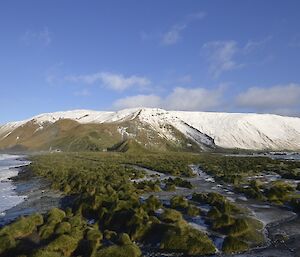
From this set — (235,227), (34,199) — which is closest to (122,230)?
(235,227)

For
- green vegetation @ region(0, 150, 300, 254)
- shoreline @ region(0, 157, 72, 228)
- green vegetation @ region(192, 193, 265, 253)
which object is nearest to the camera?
green vegetation @ region(0, 150, 300, 254)

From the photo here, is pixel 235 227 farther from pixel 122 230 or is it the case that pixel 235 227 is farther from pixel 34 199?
pixel 34 199

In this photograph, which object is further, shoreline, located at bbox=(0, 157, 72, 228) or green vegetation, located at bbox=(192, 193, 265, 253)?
shoreline, located at bbox=(0, 157, 72, 228)

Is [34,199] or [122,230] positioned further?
[34,199]

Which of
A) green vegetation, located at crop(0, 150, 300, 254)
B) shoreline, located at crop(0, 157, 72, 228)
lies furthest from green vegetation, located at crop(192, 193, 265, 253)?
shoreline, located at crop(0, 157, 72, 228)

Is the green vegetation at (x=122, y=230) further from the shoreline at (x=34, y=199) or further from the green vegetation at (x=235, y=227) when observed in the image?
the shoreline at (x=34, y=199)

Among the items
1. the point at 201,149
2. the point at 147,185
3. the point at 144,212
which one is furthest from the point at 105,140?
the point at 144,212

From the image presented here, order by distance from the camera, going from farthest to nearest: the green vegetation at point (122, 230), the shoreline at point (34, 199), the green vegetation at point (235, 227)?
the shoreline at point (34, 199) < the green vegetation at point (235, 227) < the green vegetation at point (122, 230)

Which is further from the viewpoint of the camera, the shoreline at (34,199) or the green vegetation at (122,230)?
the shoreline at (34,199)

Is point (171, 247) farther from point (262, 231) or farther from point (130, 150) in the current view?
point (130, 150)

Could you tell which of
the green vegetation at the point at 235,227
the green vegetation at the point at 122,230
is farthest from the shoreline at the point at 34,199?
the green vegetation at the point at 235,227

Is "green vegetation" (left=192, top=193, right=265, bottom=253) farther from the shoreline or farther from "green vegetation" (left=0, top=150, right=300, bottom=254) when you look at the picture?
the shoreline
